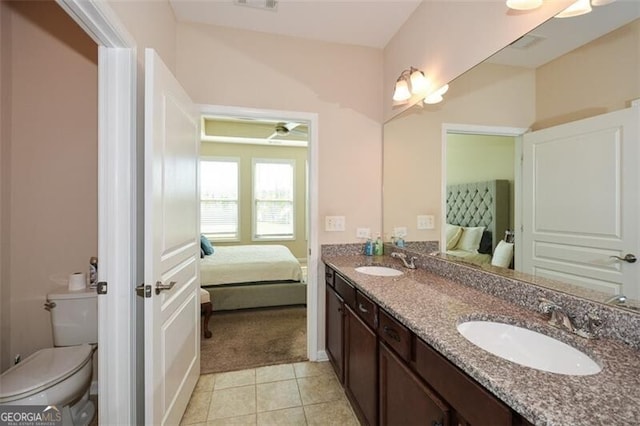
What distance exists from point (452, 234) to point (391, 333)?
880 millimetres

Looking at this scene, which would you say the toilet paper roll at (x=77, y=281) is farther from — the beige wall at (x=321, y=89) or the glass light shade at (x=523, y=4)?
the glass light shade at (x=523, y=4)

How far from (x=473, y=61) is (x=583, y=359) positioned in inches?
60.1

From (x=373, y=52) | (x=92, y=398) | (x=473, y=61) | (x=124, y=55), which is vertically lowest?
(x=92, y=398)

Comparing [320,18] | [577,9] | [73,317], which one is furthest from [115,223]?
[577,9]

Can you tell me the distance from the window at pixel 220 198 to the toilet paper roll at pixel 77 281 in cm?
385

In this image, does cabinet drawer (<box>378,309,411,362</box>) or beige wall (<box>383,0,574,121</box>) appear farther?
beige wall (<box>383,0,574,121</box>)

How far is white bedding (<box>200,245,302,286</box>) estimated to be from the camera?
3.39m

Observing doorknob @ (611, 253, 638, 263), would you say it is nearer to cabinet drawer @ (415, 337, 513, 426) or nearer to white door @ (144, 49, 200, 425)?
cabinet drawer @ (415, 337, 513, 426)

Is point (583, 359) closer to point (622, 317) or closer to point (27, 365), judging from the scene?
point (622, 317)

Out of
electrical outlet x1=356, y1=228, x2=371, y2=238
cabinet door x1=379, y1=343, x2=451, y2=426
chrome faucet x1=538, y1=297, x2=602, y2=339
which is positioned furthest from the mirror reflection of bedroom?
chrome faucet x1=538, y1=297, x2=602, y2=339

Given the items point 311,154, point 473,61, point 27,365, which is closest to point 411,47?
point 473,61

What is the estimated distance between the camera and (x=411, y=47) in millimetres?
2246

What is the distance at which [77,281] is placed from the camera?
197 centimetres

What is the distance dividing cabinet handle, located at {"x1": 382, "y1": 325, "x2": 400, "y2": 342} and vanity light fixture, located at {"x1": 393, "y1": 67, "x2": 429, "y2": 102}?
5.48ft
